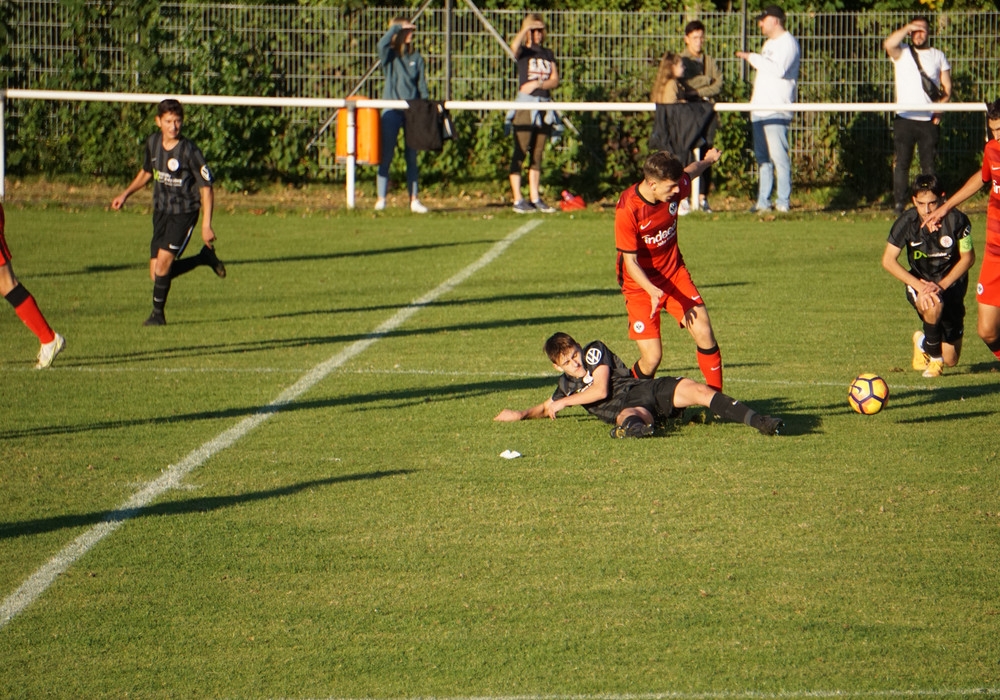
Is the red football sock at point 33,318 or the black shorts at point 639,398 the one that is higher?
the red football sock at point 33,318

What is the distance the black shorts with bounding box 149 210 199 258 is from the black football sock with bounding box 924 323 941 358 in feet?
20.1

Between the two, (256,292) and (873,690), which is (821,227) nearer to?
(256,292)

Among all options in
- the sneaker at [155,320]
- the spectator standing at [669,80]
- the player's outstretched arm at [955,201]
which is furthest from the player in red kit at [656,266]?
the spectator standing at [669,80]

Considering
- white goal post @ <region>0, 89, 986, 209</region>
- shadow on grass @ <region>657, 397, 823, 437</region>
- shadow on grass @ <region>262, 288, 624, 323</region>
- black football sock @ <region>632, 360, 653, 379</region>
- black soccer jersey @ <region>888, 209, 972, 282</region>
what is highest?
white goal post @ <region>0, 89, 986, 209</region>

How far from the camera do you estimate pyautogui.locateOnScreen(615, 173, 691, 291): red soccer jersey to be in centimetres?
802

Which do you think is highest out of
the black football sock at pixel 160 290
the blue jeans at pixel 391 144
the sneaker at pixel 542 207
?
the blue jeans at pixel 391 144

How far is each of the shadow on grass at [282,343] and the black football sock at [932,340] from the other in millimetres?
3021

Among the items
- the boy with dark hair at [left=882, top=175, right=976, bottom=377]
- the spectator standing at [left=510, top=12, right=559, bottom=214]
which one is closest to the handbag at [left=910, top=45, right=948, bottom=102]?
the spectator standing at [left=510, top=12, right=559, bottom=214]

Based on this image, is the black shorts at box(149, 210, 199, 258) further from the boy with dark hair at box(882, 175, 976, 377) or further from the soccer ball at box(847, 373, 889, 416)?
the soccer ball at box(847, 373, 889, 416)

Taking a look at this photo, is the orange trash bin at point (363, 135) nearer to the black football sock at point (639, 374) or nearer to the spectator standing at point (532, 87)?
the spectator standing at point (532, 87)

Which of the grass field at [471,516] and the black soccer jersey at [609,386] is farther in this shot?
the black soccer jersey at [609,386]

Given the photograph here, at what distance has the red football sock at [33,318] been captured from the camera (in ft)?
30.3

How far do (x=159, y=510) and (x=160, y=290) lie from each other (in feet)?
17.7

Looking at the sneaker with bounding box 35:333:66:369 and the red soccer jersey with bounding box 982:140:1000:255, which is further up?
the red soccer jersey with bounding box 982:140:1000:255
